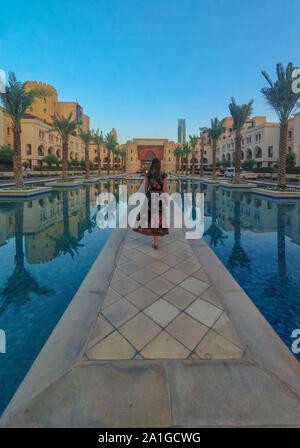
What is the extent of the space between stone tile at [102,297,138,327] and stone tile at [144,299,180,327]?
232mm

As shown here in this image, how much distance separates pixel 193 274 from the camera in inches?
174

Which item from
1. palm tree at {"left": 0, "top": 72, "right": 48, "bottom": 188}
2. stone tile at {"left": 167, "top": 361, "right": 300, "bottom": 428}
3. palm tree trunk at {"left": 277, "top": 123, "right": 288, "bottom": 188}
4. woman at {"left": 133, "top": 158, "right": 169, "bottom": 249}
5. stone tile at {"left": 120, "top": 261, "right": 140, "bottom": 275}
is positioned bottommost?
stone tile at {"left": 167, "top": 361, "right": 300, "bottom": 428}

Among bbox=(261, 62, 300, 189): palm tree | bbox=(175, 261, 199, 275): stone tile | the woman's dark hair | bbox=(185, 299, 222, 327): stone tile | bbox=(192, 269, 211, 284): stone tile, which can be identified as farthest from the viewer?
bbox=(261, 62, 300, 189): palm tree

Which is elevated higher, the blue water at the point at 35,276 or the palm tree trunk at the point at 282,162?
the palm tree trunk at the point at 282,162

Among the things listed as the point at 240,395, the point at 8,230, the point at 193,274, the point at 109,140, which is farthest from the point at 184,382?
the point at 109,140

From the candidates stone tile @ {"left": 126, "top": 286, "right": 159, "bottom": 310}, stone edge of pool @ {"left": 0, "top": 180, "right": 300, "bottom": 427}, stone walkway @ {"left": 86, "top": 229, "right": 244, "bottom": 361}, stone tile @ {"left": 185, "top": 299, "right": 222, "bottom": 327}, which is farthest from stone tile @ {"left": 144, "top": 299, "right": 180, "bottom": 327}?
stone edge of pool @ {"left": 0, "top": 180, "right": 300, "bottom": 427}

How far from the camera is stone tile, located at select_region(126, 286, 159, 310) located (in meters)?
3.44

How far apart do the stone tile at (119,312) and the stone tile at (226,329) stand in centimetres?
115

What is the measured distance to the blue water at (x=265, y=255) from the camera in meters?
3.51

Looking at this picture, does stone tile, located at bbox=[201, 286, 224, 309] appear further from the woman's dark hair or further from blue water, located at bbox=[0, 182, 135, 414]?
the woman's dark hair

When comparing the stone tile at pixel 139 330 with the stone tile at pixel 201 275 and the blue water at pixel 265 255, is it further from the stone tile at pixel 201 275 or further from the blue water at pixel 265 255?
the blue water at pixel 265 255

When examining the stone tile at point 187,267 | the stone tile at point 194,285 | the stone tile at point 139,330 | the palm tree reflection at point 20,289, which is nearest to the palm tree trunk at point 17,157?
the palm tree reflection at point 20,289

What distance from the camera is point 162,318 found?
312 cm

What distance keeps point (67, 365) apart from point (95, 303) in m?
1.13
